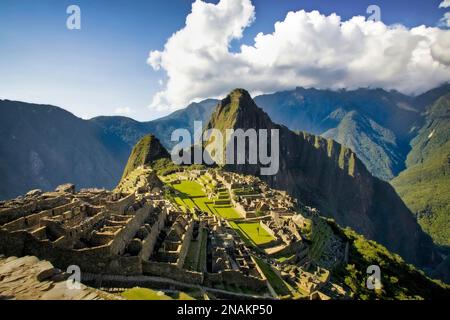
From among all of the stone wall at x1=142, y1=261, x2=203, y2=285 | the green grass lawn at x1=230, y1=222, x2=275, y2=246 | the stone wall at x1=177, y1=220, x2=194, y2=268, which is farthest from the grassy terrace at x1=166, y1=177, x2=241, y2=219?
the stone wall at x1=142, y1=261, x2=203, y2=285

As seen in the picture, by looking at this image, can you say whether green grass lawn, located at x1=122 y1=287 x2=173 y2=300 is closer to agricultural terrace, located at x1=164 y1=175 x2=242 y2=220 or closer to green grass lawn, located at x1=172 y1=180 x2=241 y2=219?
agricultural terrace, located at x1=164 y1=175 x2=242 y2=220

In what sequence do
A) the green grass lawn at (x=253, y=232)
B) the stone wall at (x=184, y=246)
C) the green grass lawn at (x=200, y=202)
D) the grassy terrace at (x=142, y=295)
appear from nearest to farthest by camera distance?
the grassy terrace at (x=142, y=295)
the stone wall at (x=184, y=246)
the green grass lawn at (x=253, y=232)
the green grass lawn at (x=200, y=202)

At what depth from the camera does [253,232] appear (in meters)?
49.1

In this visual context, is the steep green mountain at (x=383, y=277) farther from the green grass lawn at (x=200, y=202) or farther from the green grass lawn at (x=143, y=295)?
the green grass lawn at (x=143, y=295)

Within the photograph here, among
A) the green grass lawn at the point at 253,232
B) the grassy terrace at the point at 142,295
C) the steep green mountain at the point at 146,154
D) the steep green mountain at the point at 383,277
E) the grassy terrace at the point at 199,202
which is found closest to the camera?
the grassy terrace at the point at 142,295

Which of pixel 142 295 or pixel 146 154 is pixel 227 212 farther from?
pixel 146 154

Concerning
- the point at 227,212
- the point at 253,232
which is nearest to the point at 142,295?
the point at 253,232

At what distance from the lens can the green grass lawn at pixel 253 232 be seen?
4531cm

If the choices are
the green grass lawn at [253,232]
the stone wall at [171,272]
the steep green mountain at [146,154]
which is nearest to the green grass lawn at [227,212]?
the green grass lawn at [253,232]

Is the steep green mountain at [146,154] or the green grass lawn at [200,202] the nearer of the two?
the green grass lawn at [200,202]

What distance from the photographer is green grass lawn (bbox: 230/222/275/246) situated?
4531 cm

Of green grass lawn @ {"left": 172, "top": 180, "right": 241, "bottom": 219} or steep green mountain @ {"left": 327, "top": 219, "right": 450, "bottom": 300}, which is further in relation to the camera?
green grass lawn @ {"left": 172, "top": 180, "right": 241, "bottom": 219}

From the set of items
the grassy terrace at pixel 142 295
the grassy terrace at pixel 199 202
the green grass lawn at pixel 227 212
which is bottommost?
the green grass lawn at pixel 227 212
